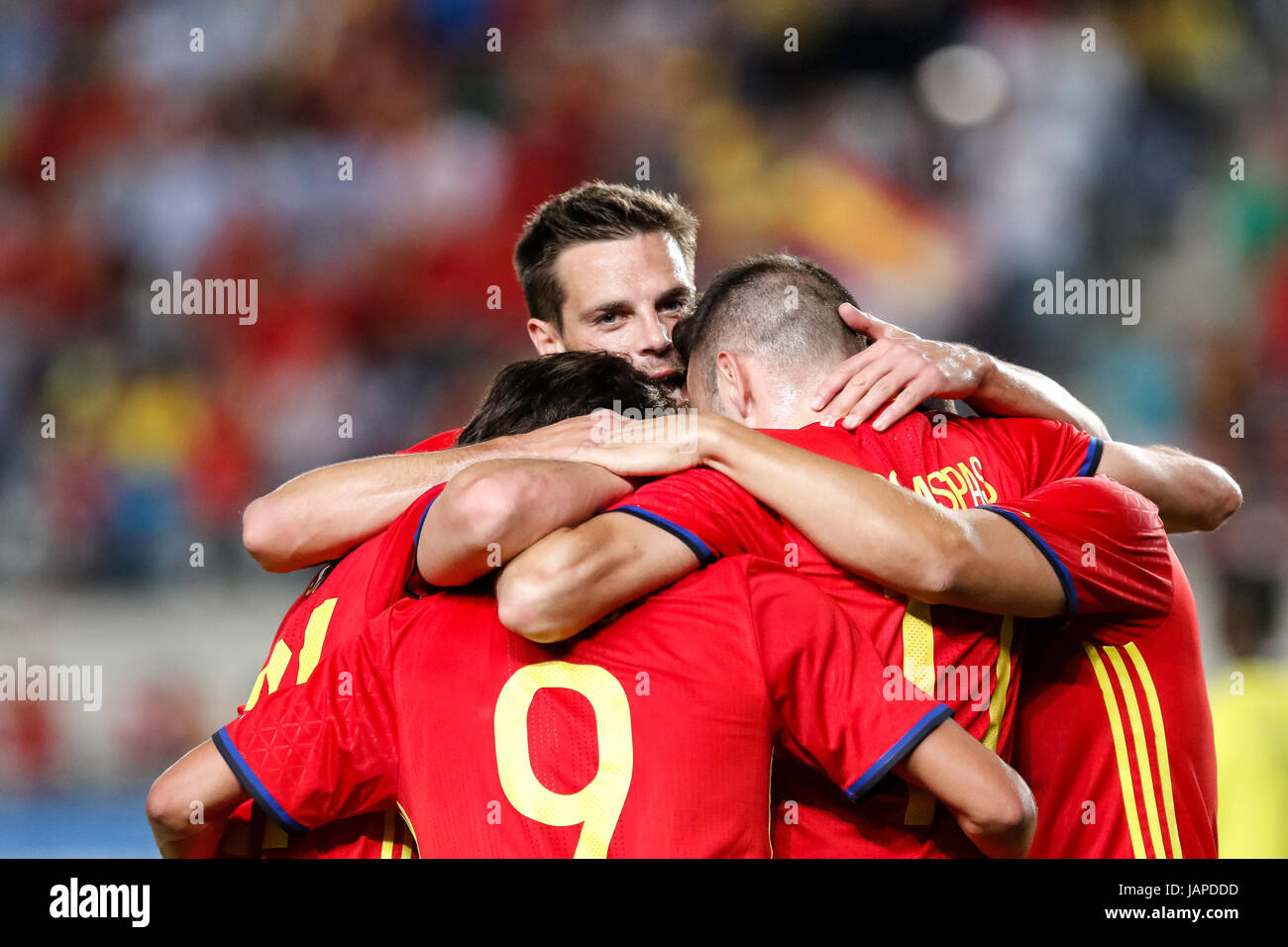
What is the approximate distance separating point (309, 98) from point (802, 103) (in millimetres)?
3400

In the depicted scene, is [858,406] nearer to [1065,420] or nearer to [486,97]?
[1065,420]

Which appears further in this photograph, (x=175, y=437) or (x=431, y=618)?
(x=175, y=437)

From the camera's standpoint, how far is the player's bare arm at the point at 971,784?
1.79 meters

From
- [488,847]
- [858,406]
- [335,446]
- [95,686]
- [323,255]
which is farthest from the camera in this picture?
[323,255]

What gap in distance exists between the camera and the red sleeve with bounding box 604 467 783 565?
192 centimetres

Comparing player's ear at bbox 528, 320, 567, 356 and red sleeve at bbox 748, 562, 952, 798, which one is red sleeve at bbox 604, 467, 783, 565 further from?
player's ear at bbox 528, 320, 567, 356

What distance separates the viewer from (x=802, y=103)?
8.33 meters

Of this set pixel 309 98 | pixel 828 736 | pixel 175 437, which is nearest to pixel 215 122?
pixel 309 98

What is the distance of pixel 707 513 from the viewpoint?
195cm

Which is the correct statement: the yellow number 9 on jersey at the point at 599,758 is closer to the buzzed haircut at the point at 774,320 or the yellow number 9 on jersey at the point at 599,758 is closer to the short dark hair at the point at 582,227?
the buzzed haircut at the point at 774,320

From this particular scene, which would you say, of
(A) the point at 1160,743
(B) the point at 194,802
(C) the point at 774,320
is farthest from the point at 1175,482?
(B) the point at 194,802

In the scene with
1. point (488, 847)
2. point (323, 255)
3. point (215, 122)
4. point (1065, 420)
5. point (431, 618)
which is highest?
point (215, 122)

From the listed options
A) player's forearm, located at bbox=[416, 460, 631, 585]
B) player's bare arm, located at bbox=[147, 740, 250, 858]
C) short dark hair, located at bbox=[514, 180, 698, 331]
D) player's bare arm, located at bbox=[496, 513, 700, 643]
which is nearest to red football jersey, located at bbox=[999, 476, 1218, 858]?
player's bare arm, located at bbox=[496, 513, 700, 643]

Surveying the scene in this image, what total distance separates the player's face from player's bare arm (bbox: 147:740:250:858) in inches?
80.1
